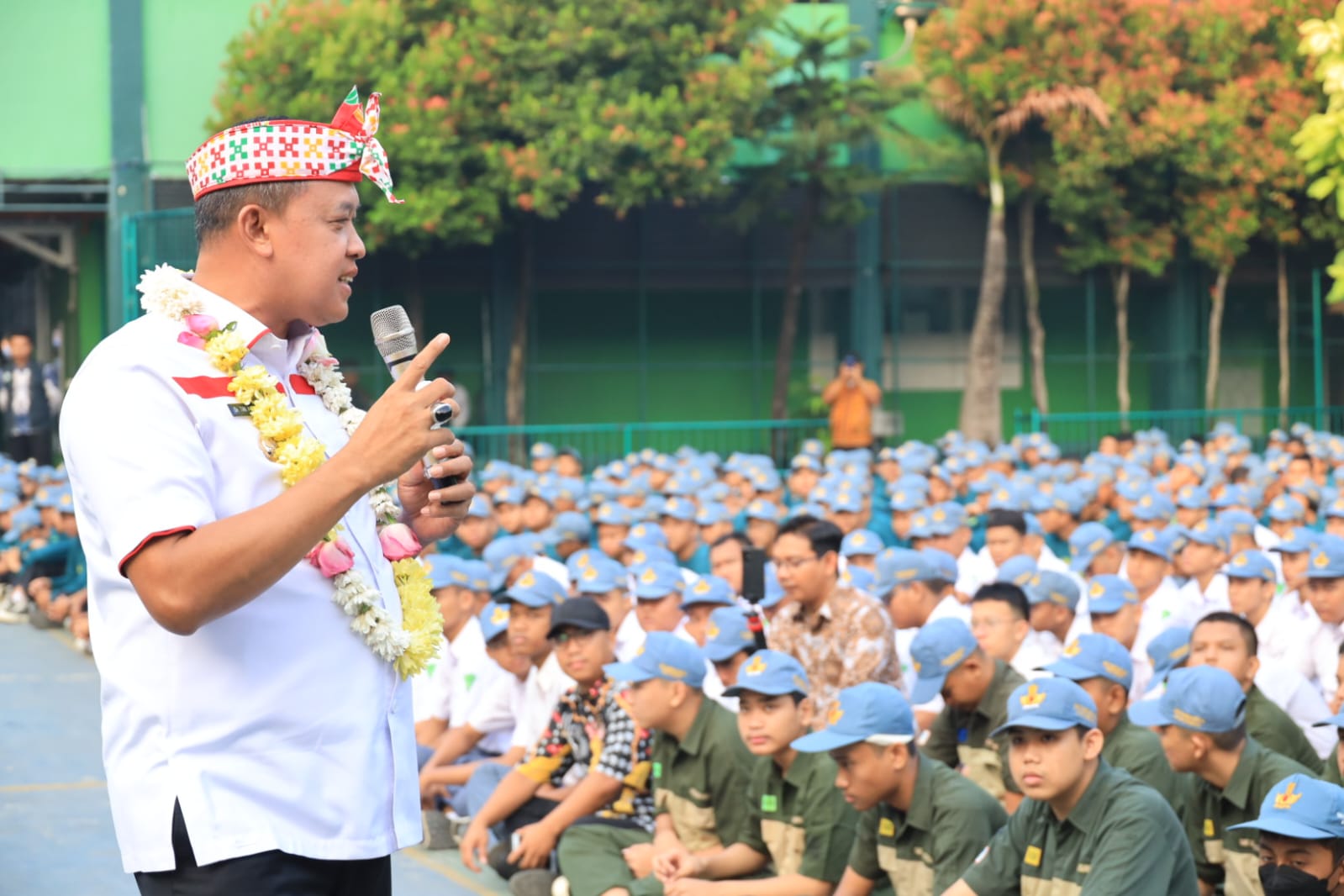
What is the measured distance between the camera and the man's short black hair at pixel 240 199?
6.95 feet

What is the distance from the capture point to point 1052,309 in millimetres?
22828

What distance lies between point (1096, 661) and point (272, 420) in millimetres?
4069

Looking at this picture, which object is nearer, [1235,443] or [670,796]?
[670,796]

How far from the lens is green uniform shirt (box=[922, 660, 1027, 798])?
6.23 metres

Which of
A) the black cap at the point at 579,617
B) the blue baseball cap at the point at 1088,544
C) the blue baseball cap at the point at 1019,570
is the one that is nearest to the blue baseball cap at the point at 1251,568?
the blue baseball cap at the point at 1019,570

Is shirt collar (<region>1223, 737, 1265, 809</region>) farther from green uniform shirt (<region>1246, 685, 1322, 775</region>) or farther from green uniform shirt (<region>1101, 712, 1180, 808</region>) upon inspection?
green uniform shirt (<region>1246, 685, 1322, 775</region>)

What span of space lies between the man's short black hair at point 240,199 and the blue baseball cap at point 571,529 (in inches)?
362

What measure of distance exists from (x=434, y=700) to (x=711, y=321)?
14120mm

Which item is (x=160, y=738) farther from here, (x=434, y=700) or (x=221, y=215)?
(x=434, y=700)

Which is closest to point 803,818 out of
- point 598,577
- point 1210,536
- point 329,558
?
point 598,577

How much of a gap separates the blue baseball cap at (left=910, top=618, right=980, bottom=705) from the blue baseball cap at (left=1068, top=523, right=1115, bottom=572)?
3764 mm

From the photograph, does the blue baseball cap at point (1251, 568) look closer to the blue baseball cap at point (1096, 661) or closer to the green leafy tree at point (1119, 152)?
the blue baseball cap at point (1096, 661)

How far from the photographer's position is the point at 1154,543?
9195mm

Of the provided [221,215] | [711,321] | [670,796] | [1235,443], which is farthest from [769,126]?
[221,215]
